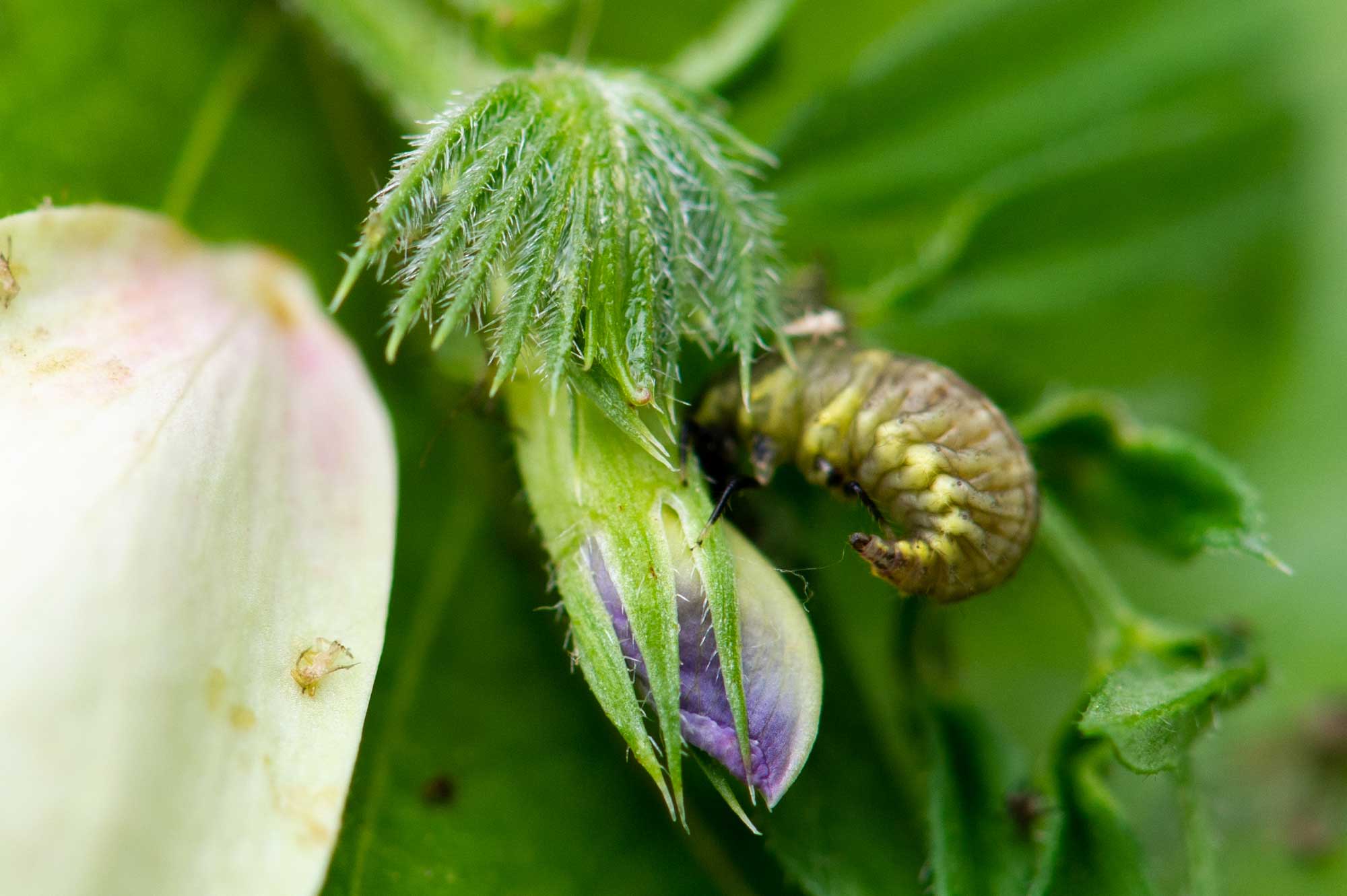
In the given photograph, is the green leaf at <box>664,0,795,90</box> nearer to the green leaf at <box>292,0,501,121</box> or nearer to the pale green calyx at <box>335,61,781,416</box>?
the green leaf at <box>292,0,501,121</box>

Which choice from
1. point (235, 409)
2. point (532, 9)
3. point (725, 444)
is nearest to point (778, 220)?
point (725, 444)

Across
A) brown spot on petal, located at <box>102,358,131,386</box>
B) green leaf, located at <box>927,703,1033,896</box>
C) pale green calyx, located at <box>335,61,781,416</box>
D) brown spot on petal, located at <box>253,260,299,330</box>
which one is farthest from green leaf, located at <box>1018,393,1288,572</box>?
brown spot on petal, located at <box>102,358,131,386</box>

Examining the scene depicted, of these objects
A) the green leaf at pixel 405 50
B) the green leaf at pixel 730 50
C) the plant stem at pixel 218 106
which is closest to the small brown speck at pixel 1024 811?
the green leaf at pixel 730 50

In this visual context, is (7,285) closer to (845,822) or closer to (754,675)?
(754,675)

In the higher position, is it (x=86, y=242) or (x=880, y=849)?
(x=86, y=242)

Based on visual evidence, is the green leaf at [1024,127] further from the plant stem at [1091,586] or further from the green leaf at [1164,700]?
the green leaf at [1164,700]

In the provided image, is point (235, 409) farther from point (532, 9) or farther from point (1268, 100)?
point (1268, 100)
